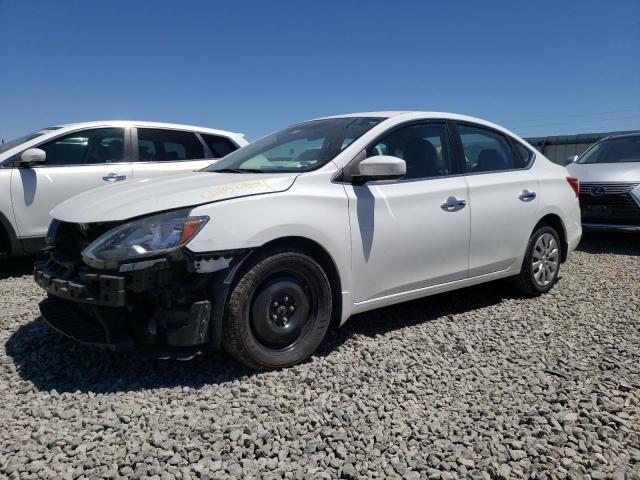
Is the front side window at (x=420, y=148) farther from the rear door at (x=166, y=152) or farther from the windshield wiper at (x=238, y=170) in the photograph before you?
the rear door at (x=166, y=152)

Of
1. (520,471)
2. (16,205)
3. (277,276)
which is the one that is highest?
(16,205)

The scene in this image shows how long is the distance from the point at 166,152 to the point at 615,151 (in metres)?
7.05

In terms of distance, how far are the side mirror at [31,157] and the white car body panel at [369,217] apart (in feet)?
7.77

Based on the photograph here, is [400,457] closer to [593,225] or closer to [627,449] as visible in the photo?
[627,449]

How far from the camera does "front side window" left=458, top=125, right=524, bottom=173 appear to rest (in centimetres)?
429

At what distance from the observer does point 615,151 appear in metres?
8.31

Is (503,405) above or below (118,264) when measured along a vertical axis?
below

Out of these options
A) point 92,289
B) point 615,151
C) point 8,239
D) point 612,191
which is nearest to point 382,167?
point 92,289

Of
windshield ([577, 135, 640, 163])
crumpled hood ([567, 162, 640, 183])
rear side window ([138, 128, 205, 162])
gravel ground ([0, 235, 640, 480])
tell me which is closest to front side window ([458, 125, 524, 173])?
gravel ground ([0, 235, 640, 480])

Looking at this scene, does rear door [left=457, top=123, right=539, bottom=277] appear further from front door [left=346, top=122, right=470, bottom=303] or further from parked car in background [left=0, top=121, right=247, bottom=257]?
parked car in background [left=0, top=121, right=247, bottom=257]

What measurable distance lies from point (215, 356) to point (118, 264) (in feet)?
3.20

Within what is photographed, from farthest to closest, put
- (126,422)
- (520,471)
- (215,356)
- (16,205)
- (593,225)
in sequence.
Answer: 1. (593,225)
2. (16,205)
3. (215,356)
4. (126,422)
5. (520,471)

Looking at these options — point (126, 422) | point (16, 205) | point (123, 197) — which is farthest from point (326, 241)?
point (16, 205)

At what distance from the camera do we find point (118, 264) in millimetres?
2703
